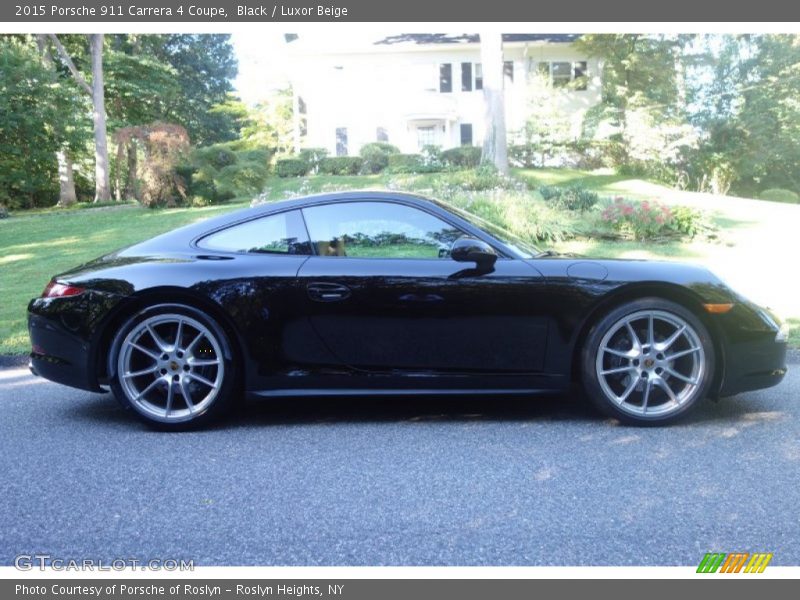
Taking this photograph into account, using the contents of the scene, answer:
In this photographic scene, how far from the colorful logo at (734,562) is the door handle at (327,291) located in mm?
2392

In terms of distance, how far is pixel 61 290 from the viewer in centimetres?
470

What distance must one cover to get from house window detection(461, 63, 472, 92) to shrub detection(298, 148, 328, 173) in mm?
9166

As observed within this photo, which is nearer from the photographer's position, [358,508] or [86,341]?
[358,508]

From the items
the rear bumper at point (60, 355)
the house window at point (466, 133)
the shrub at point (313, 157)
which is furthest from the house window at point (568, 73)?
the rear bumper at point (60, 355)

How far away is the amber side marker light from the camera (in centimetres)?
444

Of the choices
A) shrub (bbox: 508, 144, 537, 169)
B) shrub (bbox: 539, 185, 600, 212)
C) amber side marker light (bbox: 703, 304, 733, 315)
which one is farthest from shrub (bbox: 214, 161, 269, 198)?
amber side marker light (bbox: 703, 304, 733, 315)

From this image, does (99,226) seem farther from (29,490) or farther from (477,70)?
(477,70)

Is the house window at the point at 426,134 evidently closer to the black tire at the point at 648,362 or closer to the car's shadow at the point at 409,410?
the car's shadow at the point at 409,410

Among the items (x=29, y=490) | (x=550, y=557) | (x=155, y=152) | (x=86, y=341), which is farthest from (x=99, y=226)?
(x=550, y=557)

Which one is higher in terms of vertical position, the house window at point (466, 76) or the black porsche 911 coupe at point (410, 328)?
the house window at point (466, 76)

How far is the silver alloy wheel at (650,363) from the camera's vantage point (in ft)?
14.6

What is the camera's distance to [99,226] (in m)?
16.6

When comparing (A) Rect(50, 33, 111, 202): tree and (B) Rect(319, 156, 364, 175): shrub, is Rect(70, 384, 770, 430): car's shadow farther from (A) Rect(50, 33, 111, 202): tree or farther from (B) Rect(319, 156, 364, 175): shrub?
(B) Rect(319, 156, 364, 175): shrub

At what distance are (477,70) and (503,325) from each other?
1361 inches
